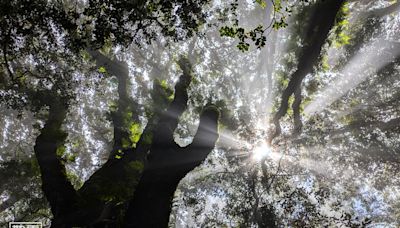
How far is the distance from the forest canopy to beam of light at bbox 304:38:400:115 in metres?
0.09

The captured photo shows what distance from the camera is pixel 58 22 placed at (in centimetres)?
805

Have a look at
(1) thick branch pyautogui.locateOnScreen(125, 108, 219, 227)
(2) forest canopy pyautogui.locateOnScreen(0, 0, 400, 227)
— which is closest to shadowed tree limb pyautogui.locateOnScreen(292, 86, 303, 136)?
(2) forest canopy pyautogui.locateOnScreen(0, 0, 400, 227)

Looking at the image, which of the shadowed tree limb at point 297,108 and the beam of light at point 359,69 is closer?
the shadowed tree limb at point 297,108

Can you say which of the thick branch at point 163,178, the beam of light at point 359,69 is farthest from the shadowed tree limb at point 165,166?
the beam of light at point 359,69

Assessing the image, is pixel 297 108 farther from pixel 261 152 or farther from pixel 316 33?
pixel 261 152

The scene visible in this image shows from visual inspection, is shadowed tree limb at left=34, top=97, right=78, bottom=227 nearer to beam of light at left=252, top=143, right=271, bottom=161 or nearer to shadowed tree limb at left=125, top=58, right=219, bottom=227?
shadowed tree limb at left=125, top=58, right=219, bottom=227

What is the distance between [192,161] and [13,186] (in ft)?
61.3

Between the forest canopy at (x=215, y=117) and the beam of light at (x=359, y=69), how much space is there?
3.5 inches

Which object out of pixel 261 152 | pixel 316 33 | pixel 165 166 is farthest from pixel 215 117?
pixel 261 152

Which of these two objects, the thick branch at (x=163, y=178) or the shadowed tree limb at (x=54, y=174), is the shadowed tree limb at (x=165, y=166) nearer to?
the thick branch at (x=163, y=178)

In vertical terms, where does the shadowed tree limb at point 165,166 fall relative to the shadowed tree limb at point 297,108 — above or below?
below

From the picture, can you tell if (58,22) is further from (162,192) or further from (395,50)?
(395,50)

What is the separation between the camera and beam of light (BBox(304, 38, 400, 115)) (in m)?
16.7

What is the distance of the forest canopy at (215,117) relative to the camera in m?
9.73
